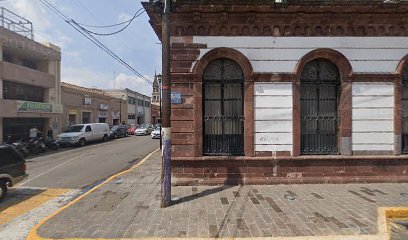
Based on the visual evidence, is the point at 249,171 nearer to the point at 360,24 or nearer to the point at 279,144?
the point at 279,144

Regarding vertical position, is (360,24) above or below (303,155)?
above

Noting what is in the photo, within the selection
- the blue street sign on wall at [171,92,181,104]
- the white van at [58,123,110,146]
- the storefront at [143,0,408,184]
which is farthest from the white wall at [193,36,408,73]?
the white van at [58,123,110,146]

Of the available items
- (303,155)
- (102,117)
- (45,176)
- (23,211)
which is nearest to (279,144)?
(303,155)

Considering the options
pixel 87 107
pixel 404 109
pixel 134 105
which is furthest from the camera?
pixel 134 105

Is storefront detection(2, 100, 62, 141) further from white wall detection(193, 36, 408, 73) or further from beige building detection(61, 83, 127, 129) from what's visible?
white wall detection(193, 36, 408, 73)

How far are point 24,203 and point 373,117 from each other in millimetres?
10495

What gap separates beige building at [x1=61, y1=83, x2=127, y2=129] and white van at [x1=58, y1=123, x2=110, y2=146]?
4700mm

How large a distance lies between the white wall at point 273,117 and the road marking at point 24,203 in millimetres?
6310

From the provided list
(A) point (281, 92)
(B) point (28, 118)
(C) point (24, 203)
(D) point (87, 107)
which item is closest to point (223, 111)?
(A) point (281, 92)

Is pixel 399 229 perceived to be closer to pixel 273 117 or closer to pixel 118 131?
pixel 273 117

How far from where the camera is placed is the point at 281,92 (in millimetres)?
7941

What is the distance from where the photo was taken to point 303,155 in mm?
8055

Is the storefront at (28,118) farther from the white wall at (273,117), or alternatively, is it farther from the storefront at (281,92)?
the white wall at (273,117)

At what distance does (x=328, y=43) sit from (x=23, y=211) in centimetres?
967
